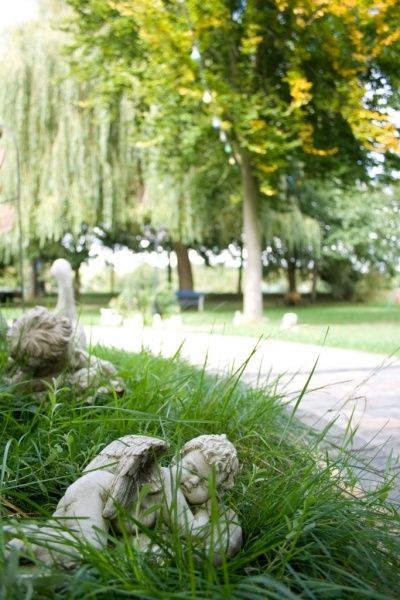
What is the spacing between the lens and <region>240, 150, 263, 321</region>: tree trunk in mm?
14625

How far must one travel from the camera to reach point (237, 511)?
1.77 meters

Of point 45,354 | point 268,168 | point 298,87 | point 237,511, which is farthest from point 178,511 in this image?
point 268,168

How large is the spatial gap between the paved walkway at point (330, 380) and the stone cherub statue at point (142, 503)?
516 mm

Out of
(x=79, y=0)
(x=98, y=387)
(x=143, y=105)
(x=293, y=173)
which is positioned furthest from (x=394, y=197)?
(x=98, y=387)

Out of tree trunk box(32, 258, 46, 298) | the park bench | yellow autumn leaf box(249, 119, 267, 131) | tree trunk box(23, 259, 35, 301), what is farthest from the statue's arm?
tree trunk box(32, 258, 46, 298)

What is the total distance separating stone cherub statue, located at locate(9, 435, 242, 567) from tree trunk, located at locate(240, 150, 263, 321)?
1295 centimetres

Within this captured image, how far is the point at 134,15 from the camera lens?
12148 millimetres

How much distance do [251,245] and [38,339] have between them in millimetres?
12696

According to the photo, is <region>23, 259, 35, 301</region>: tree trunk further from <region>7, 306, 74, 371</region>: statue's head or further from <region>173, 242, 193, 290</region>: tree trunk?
<region>7, 306, 74, 371</region>: statue's head

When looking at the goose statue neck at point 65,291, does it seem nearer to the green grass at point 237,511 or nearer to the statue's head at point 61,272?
the statue's head at point 61,272

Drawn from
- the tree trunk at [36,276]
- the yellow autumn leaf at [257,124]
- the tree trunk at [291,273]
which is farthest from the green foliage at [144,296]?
the tree trunk at [291,273]

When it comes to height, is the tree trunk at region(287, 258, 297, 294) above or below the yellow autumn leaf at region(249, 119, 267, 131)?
below

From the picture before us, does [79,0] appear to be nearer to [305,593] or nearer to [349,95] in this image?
[349,95]

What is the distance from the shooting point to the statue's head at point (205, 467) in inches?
65.0
